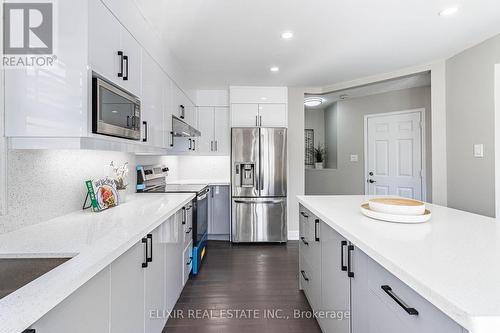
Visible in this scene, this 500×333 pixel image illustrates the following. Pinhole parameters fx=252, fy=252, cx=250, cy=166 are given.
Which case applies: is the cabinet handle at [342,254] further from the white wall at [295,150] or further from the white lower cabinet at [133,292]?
the white wall at [295,150]

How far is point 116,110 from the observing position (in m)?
1.56

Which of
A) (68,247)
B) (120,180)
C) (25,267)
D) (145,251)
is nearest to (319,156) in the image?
(120,180)

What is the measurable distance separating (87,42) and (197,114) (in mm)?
3032

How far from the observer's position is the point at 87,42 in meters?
1.31

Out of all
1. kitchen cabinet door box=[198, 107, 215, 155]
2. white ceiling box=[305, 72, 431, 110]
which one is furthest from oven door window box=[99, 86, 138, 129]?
white ceiling box=[305, 72, 431, 110]

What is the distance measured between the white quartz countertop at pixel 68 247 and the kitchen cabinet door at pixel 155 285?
0.18m

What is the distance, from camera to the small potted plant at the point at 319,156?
5520 millimetres

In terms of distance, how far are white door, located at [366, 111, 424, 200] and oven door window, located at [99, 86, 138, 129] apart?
4.21 meters

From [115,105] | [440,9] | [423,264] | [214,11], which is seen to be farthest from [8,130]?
[440,9]

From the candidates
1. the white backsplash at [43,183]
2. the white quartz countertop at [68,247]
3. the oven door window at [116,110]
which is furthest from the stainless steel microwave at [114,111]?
the white quartz countertop at [68,247]

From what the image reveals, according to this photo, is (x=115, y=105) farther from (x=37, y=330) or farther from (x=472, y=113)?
(x=472, y=113)

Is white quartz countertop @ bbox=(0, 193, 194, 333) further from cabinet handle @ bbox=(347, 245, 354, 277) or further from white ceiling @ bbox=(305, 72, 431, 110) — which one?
white ceiling @ bbox=(305, 72, 431, 110)

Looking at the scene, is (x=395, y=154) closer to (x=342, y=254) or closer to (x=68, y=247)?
(x=342, y=254)

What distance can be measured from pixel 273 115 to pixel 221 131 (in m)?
0.93
